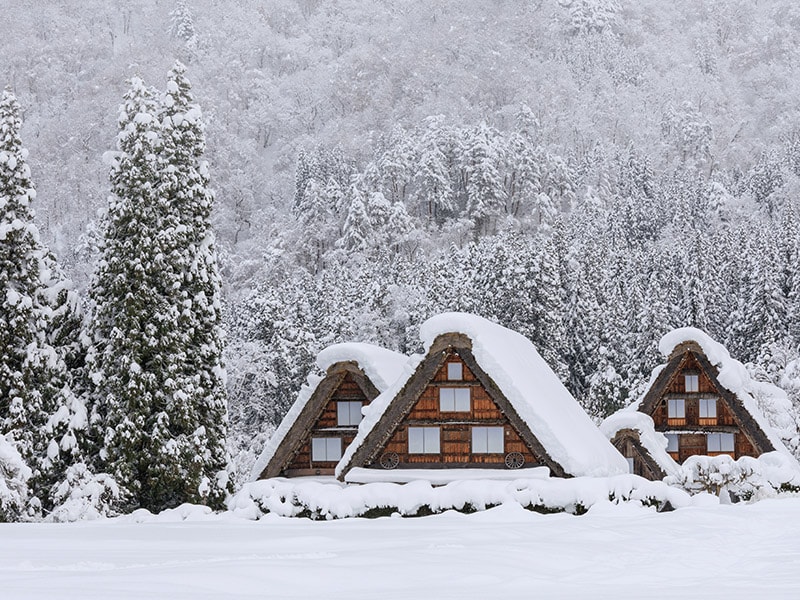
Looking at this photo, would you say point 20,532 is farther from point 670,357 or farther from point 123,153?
point 670,357

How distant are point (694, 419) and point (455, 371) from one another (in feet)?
57.1

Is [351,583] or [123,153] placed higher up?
[123,153]

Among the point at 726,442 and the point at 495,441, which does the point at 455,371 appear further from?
the point at 726,442

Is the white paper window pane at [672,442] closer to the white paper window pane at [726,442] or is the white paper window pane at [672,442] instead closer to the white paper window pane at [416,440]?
the white paper window pane at [726,442]

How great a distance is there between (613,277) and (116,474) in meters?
55.2

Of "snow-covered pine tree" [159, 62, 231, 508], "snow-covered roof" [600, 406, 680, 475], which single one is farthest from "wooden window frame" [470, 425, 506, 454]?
"snow-covered roof" [600, 406, 680, 475]

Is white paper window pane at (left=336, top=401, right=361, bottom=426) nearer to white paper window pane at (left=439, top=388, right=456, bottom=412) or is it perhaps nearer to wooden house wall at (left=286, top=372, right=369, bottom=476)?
wooden house wall at (left=286, top=372, right=369, bottom=476)

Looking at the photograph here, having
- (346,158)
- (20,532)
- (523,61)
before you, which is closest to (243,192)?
(346,158)

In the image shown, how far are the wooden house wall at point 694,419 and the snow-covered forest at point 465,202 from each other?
6.94 m

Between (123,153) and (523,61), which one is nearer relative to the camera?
(123,153)

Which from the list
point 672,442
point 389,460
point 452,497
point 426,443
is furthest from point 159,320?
point 672,442

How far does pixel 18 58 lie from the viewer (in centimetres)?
19488

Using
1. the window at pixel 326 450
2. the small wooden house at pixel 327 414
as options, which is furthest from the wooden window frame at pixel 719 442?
the window at pixel 326 450

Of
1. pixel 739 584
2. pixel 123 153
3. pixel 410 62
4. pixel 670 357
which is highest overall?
pixel 410 62
